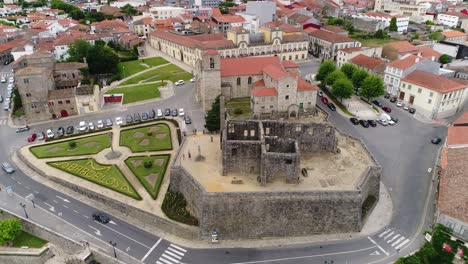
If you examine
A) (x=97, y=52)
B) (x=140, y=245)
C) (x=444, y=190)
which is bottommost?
(x=140, y=245)

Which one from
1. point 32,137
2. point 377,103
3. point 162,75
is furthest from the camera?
point 162,75

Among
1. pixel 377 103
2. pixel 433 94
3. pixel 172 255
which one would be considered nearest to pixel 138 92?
pixel 172 255

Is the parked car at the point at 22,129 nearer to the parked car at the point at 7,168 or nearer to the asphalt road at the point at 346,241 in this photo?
the asphalt road at the point at 346,241

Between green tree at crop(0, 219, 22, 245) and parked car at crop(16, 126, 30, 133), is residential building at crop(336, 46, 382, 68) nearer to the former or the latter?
parked car at crop(16, 126, 30, 133)

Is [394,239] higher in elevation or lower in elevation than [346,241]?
higher

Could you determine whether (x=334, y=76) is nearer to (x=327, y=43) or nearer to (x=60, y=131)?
(x=327, y=43)

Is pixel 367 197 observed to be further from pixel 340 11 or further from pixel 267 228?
pixel 340 11

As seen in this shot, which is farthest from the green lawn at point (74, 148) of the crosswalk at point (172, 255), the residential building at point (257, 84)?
the crosswalk at point (172, 255)

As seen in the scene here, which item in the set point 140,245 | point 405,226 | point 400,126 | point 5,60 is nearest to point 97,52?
point 5,60
